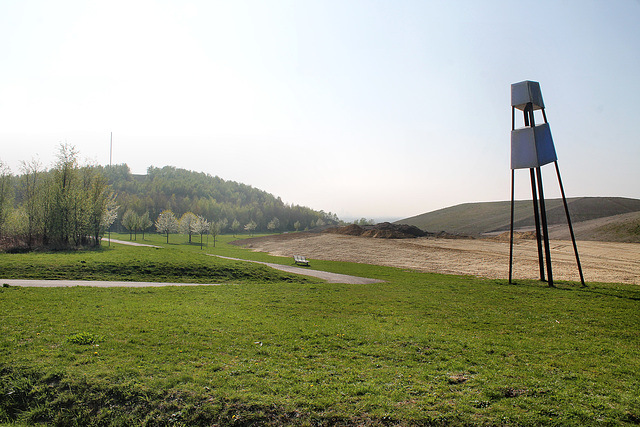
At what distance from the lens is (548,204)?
92500 mm

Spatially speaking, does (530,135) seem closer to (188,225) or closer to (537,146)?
(537,146)

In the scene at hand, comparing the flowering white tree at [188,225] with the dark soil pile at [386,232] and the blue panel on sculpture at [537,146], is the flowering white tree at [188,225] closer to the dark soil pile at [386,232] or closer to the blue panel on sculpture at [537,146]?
the dark soil pile at [386,232]

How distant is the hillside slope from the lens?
78125mm

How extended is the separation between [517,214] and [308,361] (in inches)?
3659

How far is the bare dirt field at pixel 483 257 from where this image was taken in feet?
88.1

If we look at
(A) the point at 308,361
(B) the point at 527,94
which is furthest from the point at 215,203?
(A) the point at 308,361

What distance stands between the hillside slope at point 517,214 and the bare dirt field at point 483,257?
26899 mm

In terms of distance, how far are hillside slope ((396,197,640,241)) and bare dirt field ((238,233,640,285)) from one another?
2690 cm

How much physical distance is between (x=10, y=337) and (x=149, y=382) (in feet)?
15.3

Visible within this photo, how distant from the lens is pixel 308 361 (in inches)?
309

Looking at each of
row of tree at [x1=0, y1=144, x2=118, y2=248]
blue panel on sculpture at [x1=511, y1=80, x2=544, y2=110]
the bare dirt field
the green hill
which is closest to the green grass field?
blue panel on sculpture at [x1=511, y1=80, x2=544, y2=110]

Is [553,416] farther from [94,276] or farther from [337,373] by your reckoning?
[94,276]

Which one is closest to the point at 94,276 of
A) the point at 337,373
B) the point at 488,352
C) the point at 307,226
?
the point at 337,373

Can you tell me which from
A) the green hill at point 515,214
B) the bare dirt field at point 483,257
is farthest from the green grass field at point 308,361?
the green hill at point 515,214
